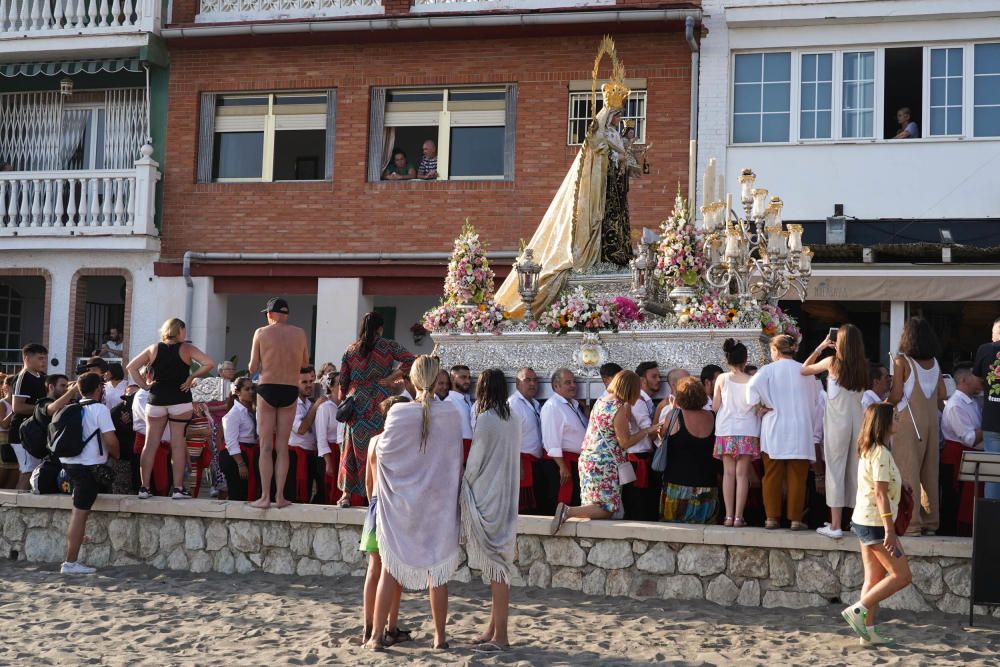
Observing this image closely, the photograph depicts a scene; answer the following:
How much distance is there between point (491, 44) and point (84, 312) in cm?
769

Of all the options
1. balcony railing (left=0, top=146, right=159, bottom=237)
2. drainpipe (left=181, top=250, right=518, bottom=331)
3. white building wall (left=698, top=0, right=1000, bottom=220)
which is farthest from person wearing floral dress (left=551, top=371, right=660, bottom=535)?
balcony railing (left=0, top=146, right=159, bottom=237)

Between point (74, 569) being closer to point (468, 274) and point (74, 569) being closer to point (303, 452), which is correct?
point (303, 452)

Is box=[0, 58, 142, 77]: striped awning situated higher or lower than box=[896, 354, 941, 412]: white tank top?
higher

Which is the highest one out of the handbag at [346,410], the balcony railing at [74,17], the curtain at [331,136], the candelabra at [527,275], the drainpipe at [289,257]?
the balcony railing at [74,17]

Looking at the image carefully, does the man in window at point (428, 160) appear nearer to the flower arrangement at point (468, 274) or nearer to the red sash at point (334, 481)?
the flower arrangement at point (468, 274)

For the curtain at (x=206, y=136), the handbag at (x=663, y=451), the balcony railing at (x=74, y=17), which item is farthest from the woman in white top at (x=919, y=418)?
the balcony railing at (x=74, y=17)

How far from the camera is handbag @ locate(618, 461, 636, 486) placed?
9.77 m

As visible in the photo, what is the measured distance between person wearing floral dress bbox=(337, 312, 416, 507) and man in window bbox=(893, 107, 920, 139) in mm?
9689

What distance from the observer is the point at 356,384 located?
31.6 ft

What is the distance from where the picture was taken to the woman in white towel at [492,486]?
7.67 metres

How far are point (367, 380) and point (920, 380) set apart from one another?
14.0ft

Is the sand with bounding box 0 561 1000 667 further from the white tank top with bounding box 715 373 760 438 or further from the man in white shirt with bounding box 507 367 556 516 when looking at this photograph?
the white tank top with bounding box 715 373 760 438

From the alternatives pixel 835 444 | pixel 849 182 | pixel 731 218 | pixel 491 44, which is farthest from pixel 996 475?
pixel 491 44

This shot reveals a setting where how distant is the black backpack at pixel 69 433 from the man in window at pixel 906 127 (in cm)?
1136
